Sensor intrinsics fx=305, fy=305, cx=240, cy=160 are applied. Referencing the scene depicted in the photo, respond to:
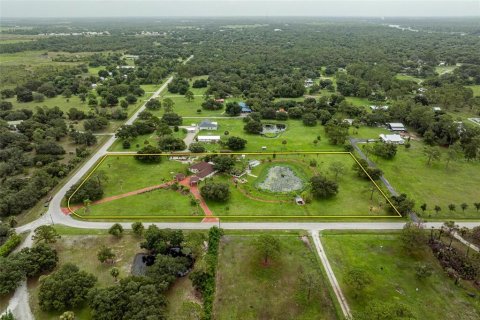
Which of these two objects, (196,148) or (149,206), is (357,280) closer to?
(149,206)

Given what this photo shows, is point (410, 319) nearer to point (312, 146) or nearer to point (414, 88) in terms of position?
point (312, 146)

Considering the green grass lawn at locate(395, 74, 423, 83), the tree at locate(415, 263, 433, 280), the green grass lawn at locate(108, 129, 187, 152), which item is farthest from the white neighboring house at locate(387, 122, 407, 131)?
the green grass lawn at locate(395, 74, 423, 83)

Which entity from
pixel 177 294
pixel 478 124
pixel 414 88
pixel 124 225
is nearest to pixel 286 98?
pixel 414 88

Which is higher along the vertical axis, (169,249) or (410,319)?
(410,319)

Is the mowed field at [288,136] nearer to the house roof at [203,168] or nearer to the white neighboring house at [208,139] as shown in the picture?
the white neighboring house at [208,139]

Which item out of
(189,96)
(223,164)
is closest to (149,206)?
Result: (223,164)

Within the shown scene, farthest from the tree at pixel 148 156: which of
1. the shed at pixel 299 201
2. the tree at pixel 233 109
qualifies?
the tree at pixel 233 109
